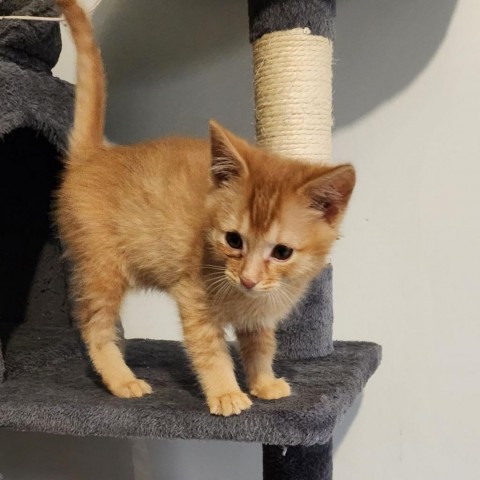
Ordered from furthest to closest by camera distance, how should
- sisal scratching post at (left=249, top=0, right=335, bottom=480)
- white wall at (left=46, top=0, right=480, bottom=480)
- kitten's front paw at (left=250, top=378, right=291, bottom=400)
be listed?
1. white wall at (left=46, top=0, right=480, bottom=480)
2. sisal scratching post at (left=249, top=0, right=335, bottom=480)
3. kitten's front paw at (left=250, top=378, right=291, bottom=400)

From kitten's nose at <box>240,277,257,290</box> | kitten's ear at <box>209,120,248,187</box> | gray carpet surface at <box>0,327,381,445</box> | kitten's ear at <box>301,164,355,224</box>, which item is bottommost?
gray carpet surface at <box>0,327,381,445</box>

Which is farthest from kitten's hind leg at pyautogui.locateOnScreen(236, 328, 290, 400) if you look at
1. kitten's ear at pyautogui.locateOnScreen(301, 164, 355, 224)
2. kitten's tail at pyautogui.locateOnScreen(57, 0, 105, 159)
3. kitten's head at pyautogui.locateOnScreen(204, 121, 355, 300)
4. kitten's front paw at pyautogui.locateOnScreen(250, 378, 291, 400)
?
kitten's tail at pyautogui.locateOnScreen(57, 0, 105, 159)

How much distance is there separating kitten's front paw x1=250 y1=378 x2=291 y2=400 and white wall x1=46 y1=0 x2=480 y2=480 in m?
0.50

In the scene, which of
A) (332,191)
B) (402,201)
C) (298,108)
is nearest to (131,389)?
(332,191)

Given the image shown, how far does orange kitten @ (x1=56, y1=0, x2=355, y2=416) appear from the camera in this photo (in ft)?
2.88

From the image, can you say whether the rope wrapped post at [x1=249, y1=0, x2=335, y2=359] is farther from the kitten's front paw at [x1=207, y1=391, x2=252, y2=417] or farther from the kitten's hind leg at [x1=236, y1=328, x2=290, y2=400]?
the kitten's front paw at [x1=207, y1=391, x2=252, y2=417]

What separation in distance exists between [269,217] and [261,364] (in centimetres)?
26

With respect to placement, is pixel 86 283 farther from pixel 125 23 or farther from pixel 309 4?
pixel 125 23

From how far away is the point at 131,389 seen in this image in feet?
3.27

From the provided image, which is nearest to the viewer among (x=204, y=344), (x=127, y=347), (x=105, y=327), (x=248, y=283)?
(x=248, y=283)

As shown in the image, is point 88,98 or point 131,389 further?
point 88,98

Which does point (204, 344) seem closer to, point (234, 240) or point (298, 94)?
point (234, 240)

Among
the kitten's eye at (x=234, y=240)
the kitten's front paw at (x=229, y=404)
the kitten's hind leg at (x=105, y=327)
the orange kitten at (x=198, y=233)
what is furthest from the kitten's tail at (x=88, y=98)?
the kitten's front paw at (x=229, y=404)

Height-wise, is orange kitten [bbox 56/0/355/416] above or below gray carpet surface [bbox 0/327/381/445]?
above
